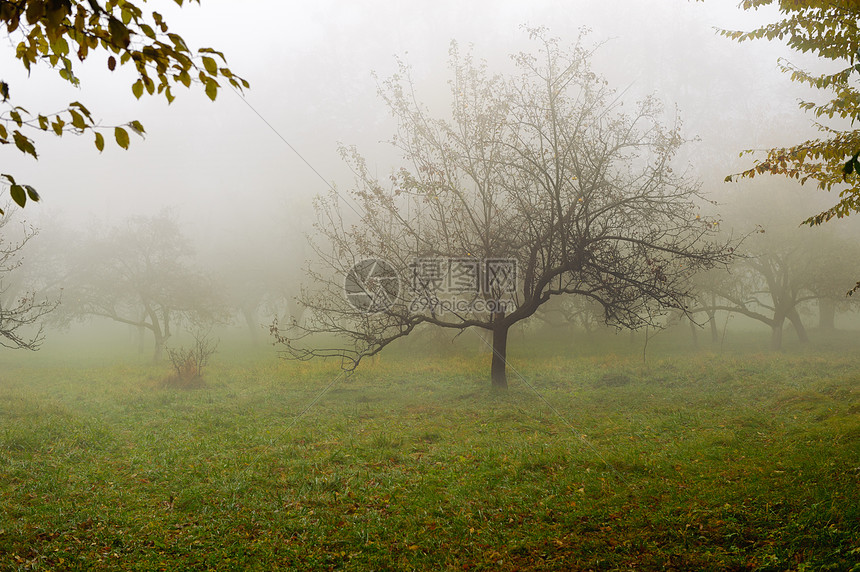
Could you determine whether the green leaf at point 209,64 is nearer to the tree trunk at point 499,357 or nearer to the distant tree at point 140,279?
the tree trunk at point 499,357

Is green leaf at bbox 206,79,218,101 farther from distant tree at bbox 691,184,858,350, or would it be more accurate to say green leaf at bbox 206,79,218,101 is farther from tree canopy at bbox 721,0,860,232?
distant tree at bbox 691,184,858,350

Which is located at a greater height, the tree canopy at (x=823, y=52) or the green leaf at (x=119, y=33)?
the tree canopy at (x=823, y=52)

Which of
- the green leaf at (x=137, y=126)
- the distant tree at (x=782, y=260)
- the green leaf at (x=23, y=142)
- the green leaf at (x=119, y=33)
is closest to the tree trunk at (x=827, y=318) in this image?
the distant tree at (x=782, y=260)

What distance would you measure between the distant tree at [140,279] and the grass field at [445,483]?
19.0 metres

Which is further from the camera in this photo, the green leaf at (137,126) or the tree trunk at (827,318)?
the tree trunk at (827,318)

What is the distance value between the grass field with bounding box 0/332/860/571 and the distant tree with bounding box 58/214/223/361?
19.0 m

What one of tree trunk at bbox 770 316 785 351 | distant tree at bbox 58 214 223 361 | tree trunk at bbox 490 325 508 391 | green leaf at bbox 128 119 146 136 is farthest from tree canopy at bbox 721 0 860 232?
distant tree at bbox 58 214 223 361

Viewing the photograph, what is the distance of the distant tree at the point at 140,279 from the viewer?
107ft

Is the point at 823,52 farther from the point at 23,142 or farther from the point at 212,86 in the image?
the point at 23,142

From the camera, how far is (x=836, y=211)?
948 centimetres

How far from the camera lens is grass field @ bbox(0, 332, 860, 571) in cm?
473

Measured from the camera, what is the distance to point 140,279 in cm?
3334

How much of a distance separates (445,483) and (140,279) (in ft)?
108

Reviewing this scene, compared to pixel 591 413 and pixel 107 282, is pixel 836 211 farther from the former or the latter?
pixel 107 282
